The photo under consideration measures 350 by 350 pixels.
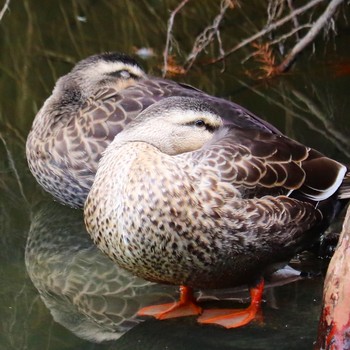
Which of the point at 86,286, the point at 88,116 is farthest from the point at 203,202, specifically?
the point at 88,116

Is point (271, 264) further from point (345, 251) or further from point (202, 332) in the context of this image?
point (345, 251)

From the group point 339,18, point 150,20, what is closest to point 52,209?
point 150,20

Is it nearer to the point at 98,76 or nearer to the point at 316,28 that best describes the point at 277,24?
the point at 316,28

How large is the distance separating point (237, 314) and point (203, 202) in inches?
21.1

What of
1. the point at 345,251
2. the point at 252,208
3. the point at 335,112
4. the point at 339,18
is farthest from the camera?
the point at 339,18

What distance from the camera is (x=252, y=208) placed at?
3.79 metres

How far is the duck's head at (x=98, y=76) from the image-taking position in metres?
4.95

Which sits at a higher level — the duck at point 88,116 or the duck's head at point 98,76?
the duck's head at point 98,76

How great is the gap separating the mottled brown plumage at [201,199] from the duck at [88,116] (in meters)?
0.52

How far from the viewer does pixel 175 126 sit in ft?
12.6

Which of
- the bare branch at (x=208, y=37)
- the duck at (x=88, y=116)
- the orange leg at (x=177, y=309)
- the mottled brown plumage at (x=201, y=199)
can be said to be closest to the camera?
the mottled brown plumage at (x=201, y=199)

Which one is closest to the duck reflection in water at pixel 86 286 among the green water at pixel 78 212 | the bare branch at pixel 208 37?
the green water at pixel 78 212

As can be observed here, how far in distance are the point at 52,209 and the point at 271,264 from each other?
58.4 inches

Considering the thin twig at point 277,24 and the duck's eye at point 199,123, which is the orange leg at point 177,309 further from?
the thin twig at point 277,24
